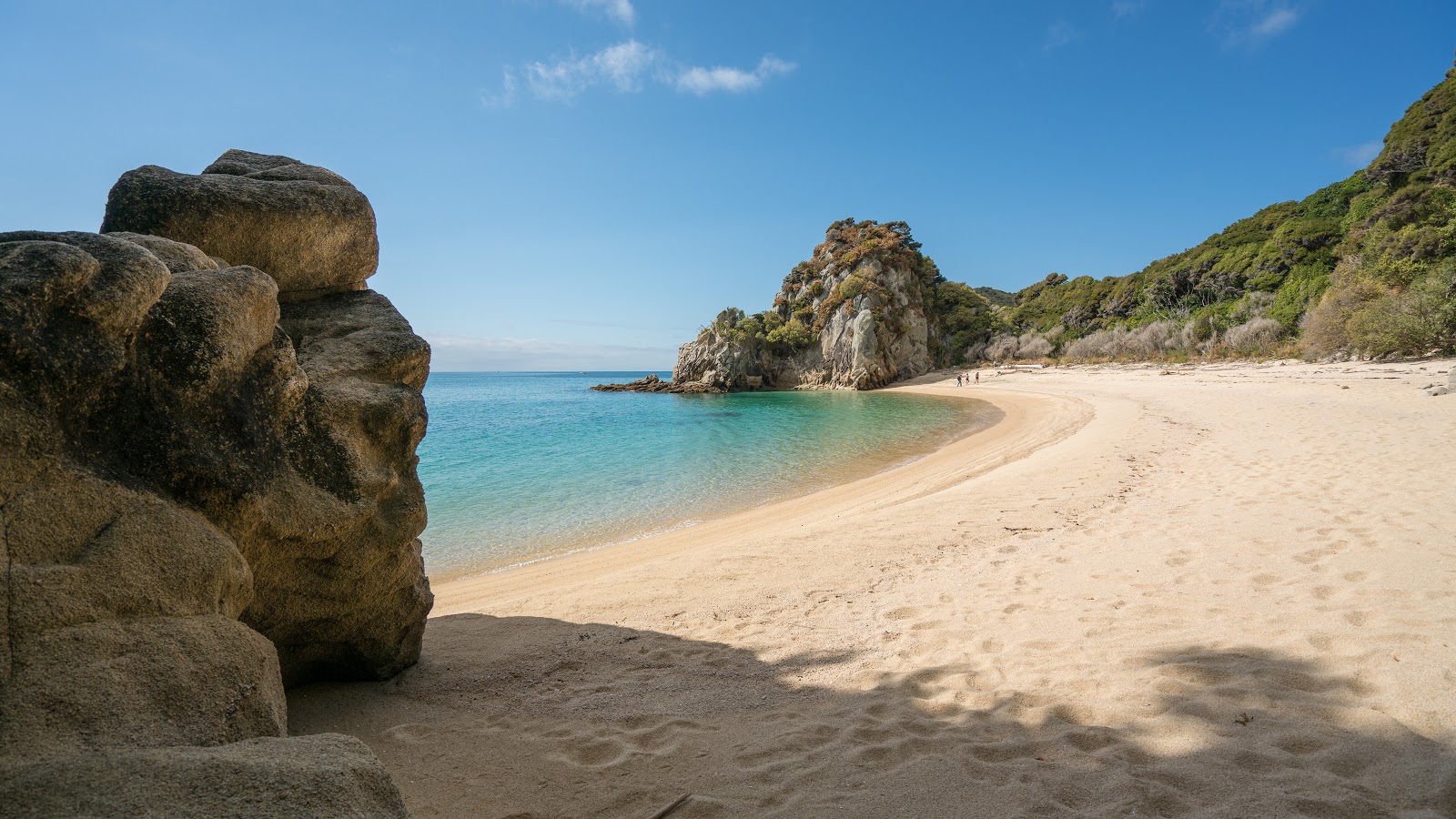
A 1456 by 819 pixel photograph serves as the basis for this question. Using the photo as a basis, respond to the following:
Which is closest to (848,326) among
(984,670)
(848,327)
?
(848,327)

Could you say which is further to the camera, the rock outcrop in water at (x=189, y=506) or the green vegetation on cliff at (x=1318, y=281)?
the green vegetation on cliff at (x=1318, y=281)

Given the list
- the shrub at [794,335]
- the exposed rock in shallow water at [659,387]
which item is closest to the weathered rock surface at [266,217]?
the exposed rock in shallow water at [659,387]

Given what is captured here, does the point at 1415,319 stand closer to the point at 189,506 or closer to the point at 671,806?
the point at 671,806

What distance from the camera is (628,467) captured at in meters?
19.4

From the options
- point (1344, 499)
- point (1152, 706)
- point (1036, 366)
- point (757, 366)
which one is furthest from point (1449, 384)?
point (757, 366)

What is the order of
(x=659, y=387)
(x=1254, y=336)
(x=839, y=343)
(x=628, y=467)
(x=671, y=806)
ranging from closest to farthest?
(x=671, y=806), (x=628, y=467), (x=1254, y=336), (x=839, y=343), (x=659, y=387)

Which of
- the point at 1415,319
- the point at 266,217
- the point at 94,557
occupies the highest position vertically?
the point at 1415,319

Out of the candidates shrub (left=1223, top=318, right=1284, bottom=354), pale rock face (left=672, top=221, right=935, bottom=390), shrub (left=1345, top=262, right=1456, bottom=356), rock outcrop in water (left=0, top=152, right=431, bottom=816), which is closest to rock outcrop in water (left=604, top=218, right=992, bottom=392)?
pale rock face (left=672, top=221, right=935, bottom=390)

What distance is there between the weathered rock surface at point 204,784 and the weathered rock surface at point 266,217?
319 centimetres

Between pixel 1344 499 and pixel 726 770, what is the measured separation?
324 inches

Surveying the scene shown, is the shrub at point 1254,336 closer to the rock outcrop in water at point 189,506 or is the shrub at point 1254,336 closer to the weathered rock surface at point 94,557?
the rock outcrop in water at point 189,506

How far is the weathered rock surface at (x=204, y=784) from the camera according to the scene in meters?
1.61

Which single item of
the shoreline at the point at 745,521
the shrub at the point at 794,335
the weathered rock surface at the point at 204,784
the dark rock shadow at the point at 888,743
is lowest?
the shoreline at the point at 745,521

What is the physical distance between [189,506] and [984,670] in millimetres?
4519
